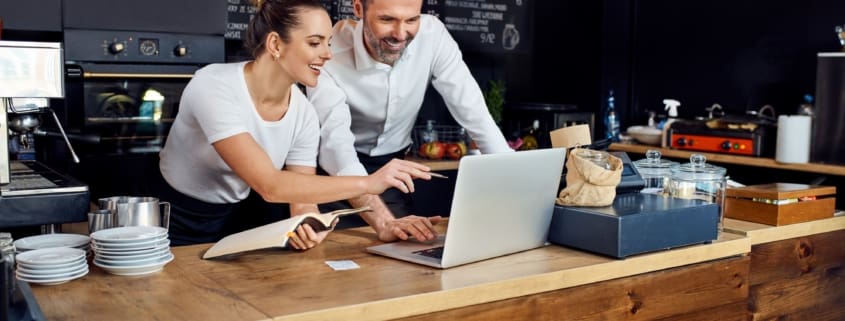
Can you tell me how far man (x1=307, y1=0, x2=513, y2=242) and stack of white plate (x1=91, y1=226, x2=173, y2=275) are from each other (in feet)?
1.94

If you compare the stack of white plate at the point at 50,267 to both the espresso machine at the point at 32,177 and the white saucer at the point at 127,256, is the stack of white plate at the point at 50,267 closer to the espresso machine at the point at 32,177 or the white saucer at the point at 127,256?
the white saucer at the point at 127,256

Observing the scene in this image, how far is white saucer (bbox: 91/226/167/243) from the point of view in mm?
1751

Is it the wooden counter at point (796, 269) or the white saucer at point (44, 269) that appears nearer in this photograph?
the white saucer at point (44, 269)

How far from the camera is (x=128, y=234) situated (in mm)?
1815

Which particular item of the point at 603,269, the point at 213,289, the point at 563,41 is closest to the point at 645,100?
the point at 563,41

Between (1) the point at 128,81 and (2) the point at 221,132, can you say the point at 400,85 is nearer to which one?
(2) the point at 221,132

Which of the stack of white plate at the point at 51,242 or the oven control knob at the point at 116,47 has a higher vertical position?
the oven control knob at the point at 116,47

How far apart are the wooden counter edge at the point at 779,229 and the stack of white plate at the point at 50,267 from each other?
1583mm

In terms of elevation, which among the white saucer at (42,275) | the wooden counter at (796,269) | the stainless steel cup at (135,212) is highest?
the stainless steel cup at (135,212)

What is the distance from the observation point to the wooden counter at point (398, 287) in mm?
1543

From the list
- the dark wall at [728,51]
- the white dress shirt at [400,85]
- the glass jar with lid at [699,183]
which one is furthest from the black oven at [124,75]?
the dark wall at [728,51]

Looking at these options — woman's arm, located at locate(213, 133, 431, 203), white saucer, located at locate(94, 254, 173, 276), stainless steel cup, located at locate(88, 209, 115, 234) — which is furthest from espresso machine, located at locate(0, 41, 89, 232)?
white saucer, located at locate(94, 254, 173, 276)

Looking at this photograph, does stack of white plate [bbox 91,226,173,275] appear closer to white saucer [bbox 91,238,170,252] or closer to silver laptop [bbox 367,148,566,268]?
white saucer [bbox 91,238,170,252]

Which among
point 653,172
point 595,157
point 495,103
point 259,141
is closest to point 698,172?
point 653,172
